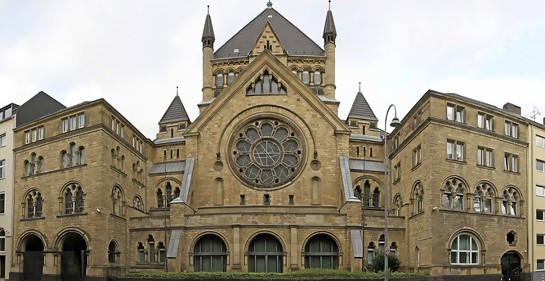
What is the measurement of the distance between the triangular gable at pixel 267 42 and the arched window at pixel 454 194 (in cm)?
3088

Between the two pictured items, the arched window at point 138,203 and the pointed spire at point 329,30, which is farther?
the pointed spire at point 329,30

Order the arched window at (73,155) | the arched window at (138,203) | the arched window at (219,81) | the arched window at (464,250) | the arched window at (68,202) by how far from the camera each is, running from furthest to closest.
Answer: the arched window at (219,81), the arched window at (138,203), the arched window at (73,155), the arched window at (68,202), the arched window at (464,250)

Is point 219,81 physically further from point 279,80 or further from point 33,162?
point 33,162

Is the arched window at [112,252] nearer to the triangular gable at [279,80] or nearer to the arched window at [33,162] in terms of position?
the arched window at [33,162]

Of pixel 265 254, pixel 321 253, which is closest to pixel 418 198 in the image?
pixel 321 253

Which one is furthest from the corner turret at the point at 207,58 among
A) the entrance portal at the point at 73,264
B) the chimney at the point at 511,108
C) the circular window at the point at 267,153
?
the chimney at the point at 511,108

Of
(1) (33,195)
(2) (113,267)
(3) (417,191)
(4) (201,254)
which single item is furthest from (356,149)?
(1) (33,195)

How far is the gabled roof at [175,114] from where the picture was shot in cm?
8212

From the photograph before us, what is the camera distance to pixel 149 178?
236ft

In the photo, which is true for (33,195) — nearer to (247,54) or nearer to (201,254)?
(201,254)

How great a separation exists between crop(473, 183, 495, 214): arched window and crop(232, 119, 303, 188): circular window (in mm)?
17908

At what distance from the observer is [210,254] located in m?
60.6

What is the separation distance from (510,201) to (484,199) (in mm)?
3194

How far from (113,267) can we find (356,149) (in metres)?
26.4
